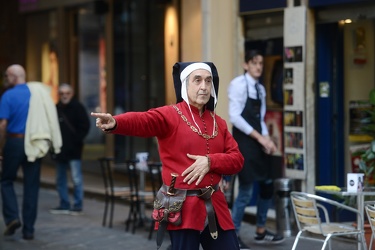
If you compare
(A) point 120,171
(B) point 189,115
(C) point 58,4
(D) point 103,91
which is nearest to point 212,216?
(B) point 189,115

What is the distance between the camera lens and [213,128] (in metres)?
6.98

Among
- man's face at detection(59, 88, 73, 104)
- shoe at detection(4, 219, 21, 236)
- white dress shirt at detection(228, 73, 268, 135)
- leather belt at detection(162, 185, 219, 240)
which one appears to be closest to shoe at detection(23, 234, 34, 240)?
shoe at detection(4, 219, 21, 236)

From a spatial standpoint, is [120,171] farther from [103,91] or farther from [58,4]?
[58,4]

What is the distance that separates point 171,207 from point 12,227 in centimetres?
548

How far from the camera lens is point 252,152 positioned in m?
10.6

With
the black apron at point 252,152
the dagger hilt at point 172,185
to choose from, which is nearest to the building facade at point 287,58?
the black apron at point 252,152

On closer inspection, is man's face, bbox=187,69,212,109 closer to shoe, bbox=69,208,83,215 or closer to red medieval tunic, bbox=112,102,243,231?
red medieval tunic, bbox=112,102,243,231

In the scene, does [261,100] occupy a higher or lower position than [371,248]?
higher

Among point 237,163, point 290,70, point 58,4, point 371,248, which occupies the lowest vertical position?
point 371,248

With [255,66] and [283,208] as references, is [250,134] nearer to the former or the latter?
[255,66]

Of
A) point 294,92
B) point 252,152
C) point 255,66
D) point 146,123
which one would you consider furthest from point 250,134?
point 146,123

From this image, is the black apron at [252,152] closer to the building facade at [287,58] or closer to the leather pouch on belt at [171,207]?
the building facade at [287,58]

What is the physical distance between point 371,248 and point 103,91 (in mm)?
12021

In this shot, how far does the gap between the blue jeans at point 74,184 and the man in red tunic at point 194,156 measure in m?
7.51
